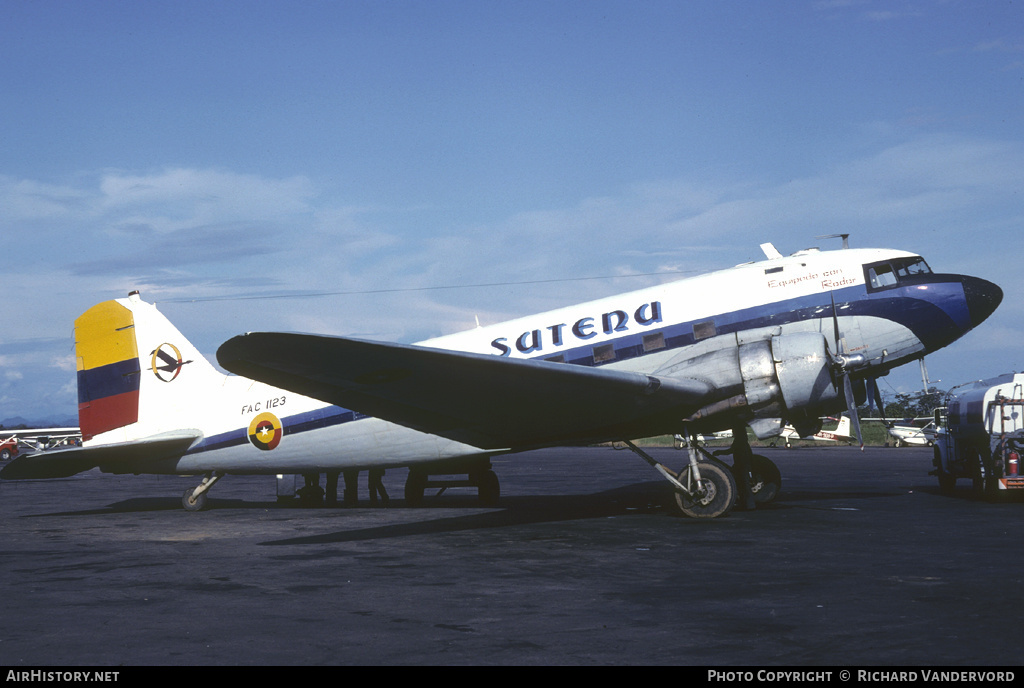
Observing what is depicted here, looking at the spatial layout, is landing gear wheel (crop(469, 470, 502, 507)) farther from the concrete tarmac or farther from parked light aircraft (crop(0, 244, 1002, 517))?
the concrete tarmac

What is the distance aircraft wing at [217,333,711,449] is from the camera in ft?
42.3

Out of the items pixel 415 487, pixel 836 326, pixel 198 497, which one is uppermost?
pixel 836 326

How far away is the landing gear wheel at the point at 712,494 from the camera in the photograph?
16297 millimetres

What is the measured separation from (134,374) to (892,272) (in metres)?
17.4

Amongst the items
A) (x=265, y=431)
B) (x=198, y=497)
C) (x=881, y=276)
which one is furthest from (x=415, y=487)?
(x=881, y=276)

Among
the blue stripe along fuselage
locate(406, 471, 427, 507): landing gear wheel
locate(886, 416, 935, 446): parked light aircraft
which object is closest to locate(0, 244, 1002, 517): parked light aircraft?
the blue stripe along fuselage

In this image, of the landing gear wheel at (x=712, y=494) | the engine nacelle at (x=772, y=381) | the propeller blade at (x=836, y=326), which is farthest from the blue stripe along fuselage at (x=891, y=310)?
the landing gear wheel at (x=712, y=494)

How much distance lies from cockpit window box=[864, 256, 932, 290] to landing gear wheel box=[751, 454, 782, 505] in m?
4.53

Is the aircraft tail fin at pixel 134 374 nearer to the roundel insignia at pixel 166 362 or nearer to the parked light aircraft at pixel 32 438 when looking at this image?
the roundel insignia at pixel 166 362

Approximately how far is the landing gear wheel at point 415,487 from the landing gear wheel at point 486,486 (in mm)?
1218

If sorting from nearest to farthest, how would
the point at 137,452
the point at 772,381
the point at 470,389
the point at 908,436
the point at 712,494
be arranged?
the point at 470,389
the point at 772,381
the point at 712,494
the point at 137,452
the point at 908,436

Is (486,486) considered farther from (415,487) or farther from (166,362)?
(166,362)

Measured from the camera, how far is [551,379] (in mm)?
14312
